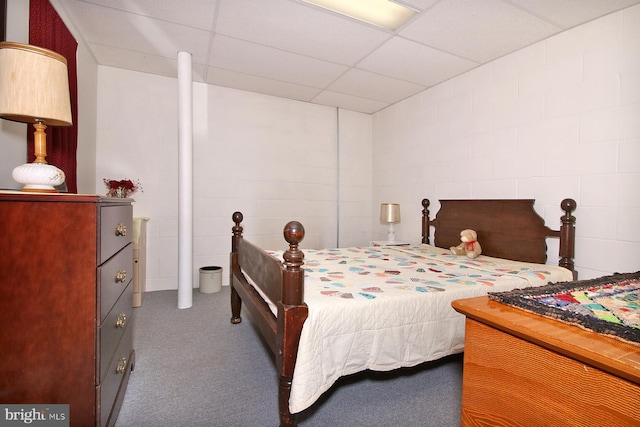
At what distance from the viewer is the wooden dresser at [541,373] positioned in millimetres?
570

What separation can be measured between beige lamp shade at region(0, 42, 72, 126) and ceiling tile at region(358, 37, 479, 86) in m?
2.39

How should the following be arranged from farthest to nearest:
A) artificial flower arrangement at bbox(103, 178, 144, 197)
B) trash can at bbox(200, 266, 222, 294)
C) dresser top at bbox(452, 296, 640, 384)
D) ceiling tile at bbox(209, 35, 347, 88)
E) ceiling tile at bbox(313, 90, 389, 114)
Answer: ceiling tile at bbox(313, 90, 389, 114) → trash can at bbox(200, 266, 222, 294) → artificial flower arrangement at bbox(103, 178, 144, 197) → ceiling tile at bbox(209, 35, 347, 88) → dresser top at bbox(452, 296, 640, 384)

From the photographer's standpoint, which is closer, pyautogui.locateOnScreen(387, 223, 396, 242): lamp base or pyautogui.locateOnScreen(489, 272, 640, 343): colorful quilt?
pyautogui.locateOnScreen(489, 272, 640, 343): colorful quilt

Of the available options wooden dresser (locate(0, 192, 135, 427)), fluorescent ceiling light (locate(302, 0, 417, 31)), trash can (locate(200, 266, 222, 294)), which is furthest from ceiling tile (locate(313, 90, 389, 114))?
wooden dresser (locate(0, 192, 135, 427))

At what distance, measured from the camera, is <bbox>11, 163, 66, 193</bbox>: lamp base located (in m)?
1.12

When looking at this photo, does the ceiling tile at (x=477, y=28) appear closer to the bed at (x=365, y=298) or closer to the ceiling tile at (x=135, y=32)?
the bed at (x=365, y=298)

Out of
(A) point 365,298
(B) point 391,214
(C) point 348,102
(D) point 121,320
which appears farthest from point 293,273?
(C) point 348,102

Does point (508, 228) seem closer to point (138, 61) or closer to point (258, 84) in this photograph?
point (258, 84)

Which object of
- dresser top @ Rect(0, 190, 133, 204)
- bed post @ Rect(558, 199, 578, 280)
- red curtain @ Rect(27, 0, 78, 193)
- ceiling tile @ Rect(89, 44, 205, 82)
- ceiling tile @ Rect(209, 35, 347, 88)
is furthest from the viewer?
ceiling tile @ Rect(89, 44, 205, 82)

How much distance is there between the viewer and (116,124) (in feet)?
10.8

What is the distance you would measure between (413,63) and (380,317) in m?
2.60

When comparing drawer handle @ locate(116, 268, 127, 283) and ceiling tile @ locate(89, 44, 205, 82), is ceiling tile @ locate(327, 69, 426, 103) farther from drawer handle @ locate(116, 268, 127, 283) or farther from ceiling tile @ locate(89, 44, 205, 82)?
drawer handle @ locate(116, 268, 127, 283)

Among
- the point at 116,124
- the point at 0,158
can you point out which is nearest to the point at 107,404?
the point at 0,158

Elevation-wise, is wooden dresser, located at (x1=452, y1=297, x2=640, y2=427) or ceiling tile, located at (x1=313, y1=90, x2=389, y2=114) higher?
ceiling tile, located at (x1=313, y1=90, x2=389, y2=114)
